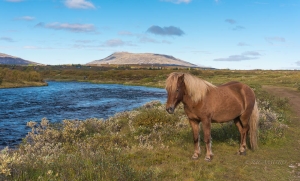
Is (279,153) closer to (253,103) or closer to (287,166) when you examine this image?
(287,166)

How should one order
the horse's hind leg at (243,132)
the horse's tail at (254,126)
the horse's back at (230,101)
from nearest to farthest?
1. the horse's back at (230,101)
2. the horse's hind leg at (243,132)
3. the horse's tail at (254,126)

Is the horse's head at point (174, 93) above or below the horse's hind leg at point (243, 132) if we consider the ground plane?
above

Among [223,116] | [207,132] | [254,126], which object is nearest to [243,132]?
[254,126]

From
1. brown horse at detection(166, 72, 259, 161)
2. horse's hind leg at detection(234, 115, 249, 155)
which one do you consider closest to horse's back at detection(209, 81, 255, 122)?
brown horse at detection(166, 72, 259, 161)

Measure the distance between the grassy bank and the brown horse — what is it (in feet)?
2.49

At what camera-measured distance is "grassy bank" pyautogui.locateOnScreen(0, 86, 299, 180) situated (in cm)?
579

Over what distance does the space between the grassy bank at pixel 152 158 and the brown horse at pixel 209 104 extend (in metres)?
0.76

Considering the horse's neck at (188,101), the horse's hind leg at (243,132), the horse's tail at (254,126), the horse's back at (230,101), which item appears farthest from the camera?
the horse's tail at (254,126)

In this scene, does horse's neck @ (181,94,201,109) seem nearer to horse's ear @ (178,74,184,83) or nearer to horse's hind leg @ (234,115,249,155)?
horse's ear @ (178,74,184,83)

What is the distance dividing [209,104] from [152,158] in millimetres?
2534

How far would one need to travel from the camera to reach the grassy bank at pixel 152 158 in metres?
5.79

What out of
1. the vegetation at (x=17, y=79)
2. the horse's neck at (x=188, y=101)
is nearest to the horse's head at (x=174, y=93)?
the horse's neck at (x=188, y=101)

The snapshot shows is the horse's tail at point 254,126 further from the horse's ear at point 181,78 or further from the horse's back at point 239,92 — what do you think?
the horse's ear at point 181,78

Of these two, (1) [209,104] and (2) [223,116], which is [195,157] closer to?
(2) [223,116]
